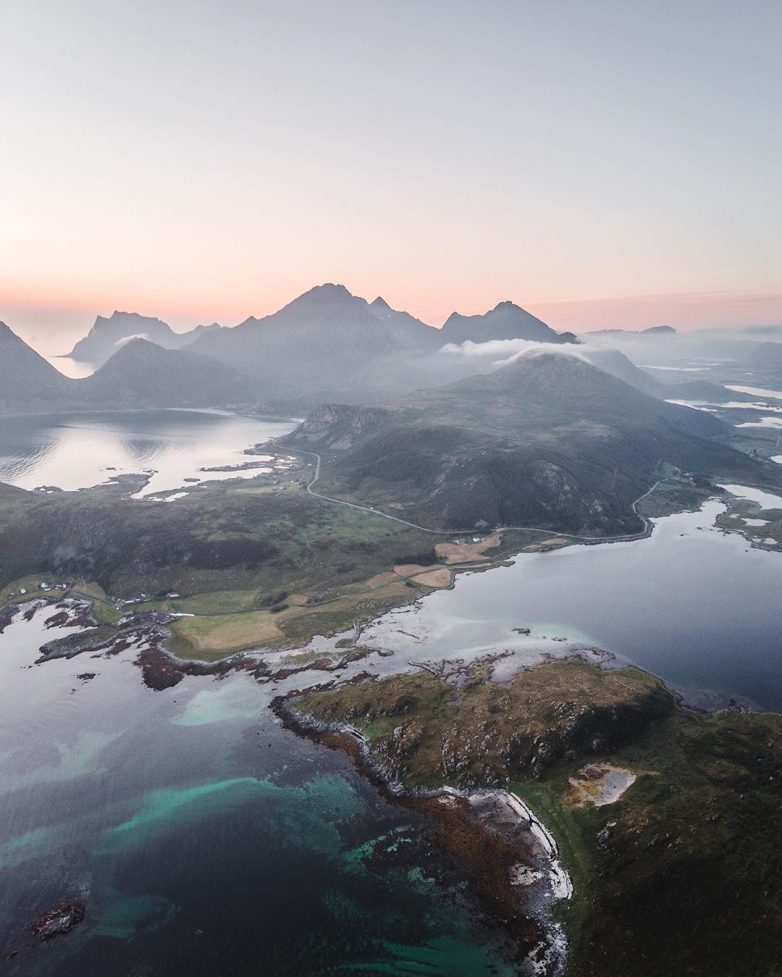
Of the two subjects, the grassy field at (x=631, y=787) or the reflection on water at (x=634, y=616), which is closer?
the grassy field at (x=631, y=787)

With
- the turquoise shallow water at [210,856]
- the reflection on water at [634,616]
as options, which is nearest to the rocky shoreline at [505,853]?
the turquoise shallow water at [210,856]

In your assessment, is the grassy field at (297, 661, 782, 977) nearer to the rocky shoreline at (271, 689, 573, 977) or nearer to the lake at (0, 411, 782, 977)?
the rocky shoreline at (271, 689, 573, 977)

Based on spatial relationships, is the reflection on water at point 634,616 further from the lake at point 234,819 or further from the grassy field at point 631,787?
the grassy field at point 631,787

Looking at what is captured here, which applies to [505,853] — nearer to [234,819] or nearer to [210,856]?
[234,819]

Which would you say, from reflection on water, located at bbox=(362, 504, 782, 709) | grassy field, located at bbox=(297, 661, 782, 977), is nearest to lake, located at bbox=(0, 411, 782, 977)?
reflection on water, located at bbox=(362, 504, 782, 709)

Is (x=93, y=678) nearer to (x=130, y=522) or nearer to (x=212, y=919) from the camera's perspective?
(x=212, y=919)

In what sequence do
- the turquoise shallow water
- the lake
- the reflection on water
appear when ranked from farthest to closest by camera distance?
the reflection on water → the lake → the turquoise shallow water

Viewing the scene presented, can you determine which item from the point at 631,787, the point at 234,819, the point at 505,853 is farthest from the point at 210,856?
the point at 631,787

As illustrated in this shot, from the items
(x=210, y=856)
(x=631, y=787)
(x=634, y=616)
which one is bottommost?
(x=634, y=616)

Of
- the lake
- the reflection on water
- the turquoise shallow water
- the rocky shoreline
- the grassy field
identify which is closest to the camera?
the grassy field
